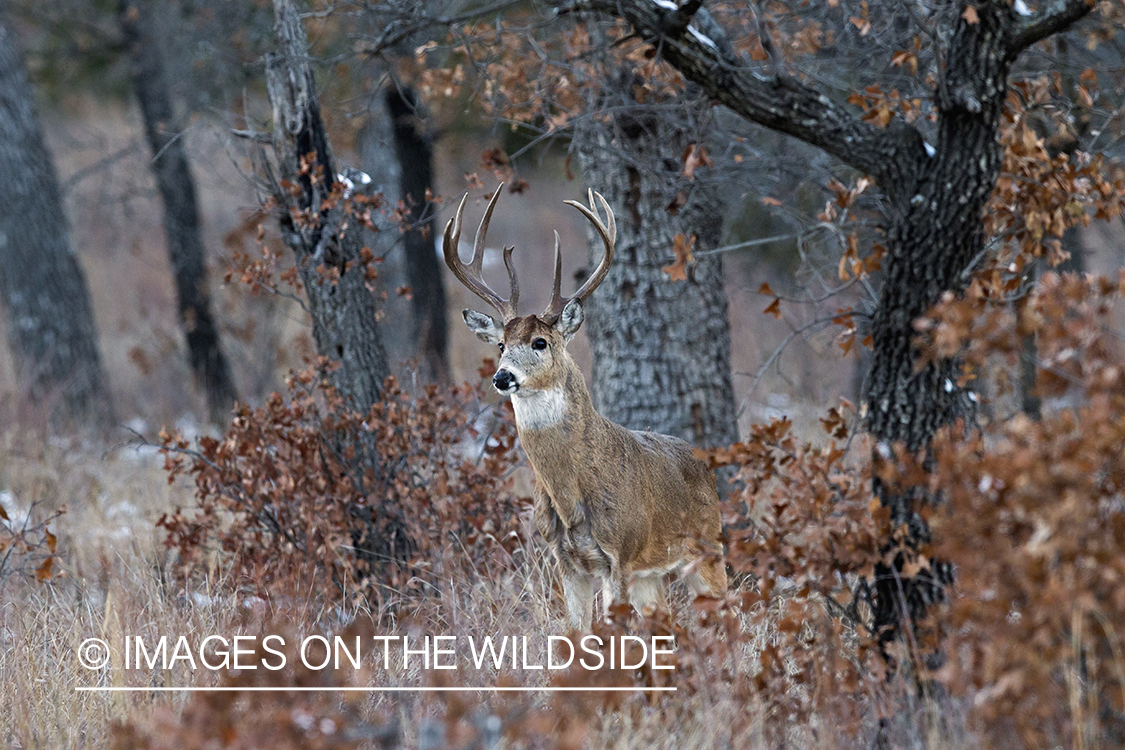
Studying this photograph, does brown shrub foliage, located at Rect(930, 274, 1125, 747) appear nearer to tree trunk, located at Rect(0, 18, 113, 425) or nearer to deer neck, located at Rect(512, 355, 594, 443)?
deer neck, located at Rect(512, 355, 594, 443)

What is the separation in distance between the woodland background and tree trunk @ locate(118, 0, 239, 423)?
6.95ft

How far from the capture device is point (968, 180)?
445cm

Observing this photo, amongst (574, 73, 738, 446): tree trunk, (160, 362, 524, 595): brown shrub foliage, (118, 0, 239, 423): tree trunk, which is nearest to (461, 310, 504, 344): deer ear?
(160, 362, 524, 595): brown shrub foliage

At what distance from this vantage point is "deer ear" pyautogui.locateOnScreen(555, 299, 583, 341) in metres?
5.30

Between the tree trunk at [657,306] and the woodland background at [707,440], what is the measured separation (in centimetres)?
2

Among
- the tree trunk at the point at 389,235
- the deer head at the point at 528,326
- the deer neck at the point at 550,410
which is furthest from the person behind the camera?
the tree trunk at the point at 389,235

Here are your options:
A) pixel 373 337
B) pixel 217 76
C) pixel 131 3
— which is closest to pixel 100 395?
pixel 217 76

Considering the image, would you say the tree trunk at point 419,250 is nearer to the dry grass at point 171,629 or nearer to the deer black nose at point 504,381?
the dry grass at point 171,629

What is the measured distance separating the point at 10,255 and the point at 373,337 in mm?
7099

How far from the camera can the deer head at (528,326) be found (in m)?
5.06

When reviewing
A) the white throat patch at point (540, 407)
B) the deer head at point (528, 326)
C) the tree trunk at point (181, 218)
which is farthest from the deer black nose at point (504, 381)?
the tree trunk at point (181, 218)

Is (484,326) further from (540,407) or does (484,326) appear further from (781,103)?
(781,103)

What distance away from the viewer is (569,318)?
5328 mm

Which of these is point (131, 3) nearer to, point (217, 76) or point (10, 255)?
point (217, 76)
